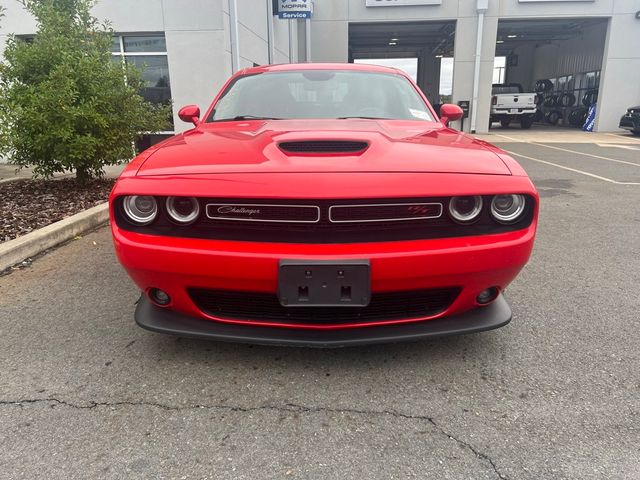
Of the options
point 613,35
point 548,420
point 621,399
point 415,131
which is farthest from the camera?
point 613,35

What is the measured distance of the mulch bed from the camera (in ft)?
15.4

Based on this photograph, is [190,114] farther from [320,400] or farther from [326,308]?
[320,400]

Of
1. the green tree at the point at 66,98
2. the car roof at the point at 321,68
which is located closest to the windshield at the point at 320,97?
the car roof at the point at 321,68

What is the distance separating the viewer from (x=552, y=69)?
3111 cm

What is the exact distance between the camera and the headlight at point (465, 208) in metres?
2.14

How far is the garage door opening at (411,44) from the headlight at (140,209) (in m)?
21.1

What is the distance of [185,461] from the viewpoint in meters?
1.79

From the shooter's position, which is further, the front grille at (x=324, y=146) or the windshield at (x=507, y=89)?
the windshield at (x=507, y=89)

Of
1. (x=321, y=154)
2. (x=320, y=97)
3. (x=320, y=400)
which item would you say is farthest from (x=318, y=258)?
(x=320, y=97)

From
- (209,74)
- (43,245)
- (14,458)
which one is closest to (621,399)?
(14,458)

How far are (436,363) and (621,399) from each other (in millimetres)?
792

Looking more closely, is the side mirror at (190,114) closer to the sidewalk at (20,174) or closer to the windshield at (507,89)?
the sidewalk at (20,174)

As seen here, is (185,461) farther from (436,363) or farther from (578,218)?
(578,218)

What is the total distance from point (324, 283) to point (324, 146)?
693 mm
